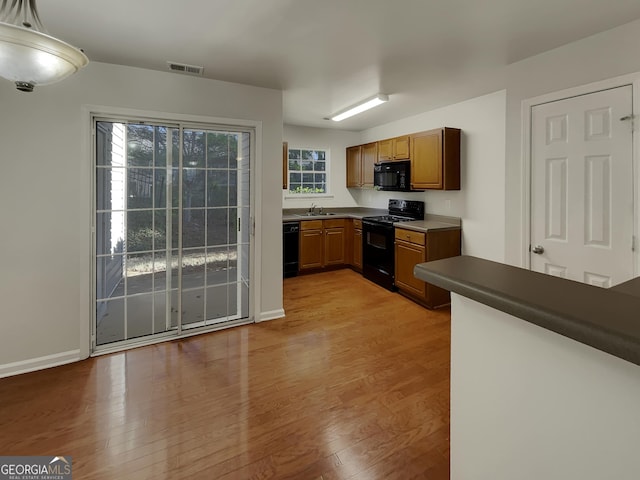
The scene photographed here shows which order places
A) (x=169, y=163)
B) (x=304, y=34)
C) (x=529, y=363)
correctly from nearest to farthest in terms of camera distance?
(x=529, y=363) → (x=304, y=34) → (x=169, y=163)

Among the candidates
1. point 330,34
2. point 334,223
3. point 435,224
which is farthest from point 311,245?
point 330,34

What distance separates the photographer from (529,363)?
852 mm

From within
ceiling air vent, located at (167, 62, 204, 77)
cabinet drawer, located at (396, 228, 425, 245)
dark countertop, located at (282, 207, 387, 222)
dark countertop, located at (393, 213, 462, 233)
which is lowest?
cabinet drawer, located at (396, 228, 425, 245)

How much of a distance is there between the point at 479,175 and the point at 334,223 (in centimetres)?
247

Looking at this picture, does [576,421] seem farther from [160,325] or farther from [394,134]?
[394,134]

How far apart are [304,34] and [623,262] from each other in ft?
9.01

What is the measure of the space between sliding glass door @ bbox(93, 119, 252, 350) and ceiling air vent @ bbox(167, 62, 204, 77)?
48 cm

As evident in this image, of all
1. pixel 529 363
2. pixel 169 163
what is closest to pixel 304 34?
pixel 169 163

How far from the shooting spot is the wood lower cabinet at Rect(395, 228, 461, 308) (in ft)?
13.0

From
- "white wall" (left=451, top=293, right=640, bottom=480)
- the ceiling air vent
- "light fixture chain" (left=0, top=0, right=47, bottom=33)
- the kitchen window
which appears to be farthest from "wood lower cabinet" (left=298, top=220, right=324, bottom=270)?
"white wall" (left=451, top=293, right=640, bottom=480)

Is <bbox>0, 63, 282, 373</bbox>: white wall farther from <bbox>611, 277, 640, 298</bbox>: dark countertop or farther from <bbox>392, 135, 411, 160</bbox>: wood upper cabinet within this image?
<bbox>611, 277, 640, 298</bbox>: dark countertop

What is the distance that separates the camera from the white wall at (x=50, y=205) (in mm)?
2494

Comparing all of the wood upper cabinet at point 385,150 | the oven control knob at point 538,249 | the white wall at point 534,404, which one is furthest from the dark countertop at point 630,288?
the wood upper cabinet at point 385,150

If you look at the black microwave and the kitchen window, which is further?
the kitchen window
